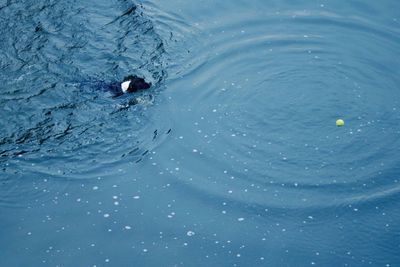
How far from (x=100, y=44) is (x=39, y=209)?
118 inches

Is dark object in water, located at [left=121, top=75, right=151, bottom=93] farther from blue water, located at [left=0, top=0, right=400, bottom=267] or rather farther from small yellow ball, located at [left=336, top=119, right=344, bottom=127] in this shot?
small yellow ball, located at [left=336, top=119, right=344, bottom=127]

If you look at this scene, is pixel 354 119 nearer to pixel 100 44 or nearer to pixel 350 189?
pixel 350 189

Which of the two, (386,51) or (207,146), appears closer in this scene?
(207,146)

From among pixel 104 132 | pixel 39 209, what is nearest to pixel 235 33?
pixel 104 132

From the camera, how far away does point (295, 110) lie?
7645mm

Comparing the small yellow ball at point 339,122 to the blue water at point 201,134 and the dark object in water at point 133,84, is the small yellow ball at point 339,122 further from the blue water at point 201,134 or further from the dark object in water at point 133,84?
the dark object in water at point 133,84

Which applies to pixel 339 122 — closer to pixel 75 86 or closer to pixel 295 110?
pixel 295 110

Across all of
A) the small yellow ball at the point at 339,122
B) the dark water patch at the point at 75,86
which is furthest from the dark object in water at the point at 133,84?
the small yellow ball at the point at 339,122

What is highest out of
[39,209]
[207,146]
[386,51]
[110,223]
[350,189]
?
[386,51]

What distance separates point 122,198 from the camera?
661cm

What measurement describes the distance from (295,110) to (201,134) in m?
1.31

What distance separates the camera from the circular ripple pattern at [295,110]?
22.2 ft

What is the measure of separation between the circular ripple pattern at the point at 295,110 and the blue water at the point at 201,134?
0.02m

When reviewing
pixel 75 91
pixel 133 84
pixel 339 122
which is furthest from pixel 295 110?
pixel 75 91
